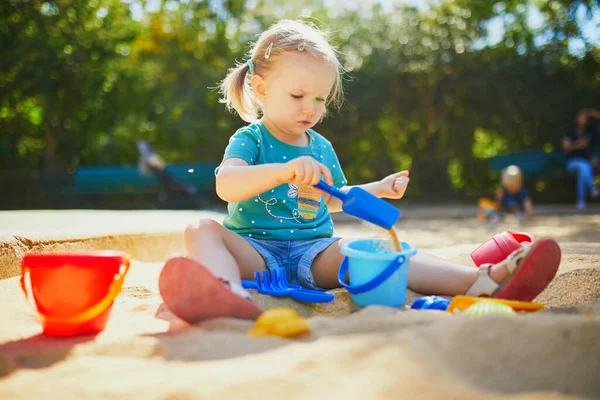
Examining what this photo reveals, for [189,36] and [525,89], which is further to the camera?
[189,36]

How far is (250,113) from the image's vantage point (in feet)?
7.82

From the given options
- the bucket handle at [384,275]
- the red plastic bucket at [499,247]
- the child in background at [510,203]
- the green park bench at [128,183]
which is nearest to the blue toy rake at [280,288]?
the bucket handle at [384,275]

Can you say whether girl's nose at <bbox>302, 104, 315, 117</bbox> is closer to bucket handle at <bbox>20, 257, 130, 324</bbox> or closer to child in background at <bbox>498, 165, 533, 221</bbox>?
bucket handle at <bbox>20, 257, 130, 324</bbox>

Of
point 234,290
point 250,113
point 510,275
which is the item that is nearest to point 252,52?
point 250,113

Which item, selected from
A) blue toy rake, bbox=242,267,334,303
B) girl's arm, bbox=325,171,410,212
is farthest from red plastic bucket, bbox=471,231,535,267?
blue toy rake, bbox=242,267,334,303

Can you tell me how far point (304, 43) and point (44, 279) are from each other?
119cm

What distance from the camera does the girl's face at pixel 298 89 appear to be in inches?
79.2

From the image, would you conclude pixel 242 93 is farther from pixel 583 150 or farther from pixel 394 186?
pixel 583 150

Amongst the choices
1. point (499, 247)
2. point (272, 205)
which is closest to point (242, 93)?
point (272, 205)

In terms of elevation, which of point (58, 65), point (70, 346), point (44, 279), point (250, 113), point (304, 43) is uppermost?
point (58, 65)

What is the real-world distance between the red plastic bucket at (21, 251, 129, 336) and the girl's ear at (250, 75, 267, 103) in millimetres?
955

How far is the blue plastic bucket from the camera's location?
5.50 feet

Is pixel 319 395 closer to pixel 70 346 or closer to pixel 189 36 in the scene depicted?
pixel 70 346

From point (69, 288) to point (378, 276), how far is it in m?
0.84
